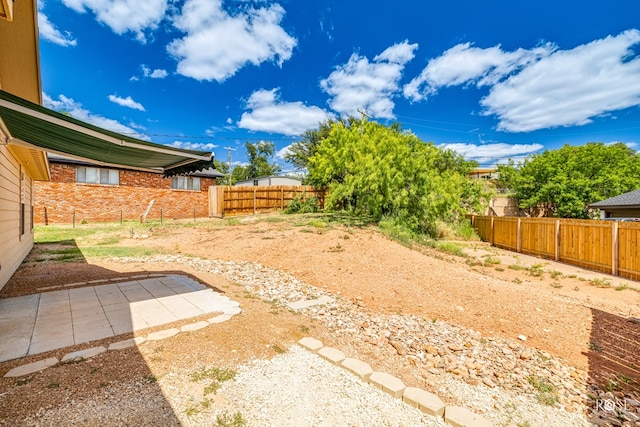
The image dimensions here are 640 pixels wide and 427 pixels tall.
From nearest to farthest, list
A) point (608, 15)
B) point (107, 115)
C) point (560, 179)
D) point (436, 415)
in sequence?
1. point (436, 415)
2. point (608, 15)
3. point (560, 179)
4. point (107, 115)

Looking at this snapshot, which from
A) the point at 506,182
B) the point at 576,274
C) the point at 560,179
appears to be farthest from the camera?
the point at 506,182

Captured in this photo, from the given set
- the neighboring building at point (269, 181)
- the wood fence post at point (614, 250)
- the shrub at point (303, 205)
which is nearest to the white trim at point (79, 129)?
the wood fence post at point (614, 250)

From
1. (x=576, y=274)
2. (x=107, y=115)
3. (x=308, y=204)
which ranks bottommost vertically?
(x=576, y=274)

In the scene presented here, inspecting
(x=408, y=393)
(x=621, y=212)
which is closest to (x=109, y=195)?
(x=408, y=393)

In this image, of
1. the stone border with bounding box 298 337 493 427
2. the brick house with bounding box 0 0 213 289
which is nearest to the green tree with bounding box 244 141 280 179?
the brick house with bounding box 0 0 213 289

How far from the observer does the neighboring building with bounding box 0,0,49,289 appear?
2.93 metres

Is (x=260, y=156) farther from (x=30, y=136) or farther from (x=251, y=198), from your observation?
(x=30, y=136)

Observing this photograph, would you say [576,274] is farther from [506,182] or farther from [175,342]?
[506,182]

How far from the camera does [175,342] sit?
3.07m

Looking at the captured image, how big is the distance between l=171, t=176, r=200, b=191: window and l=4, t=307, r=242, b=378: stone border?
691 inches

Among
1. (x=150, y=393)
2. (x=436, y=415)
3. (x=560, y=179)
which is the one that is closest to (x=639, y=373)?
(x=436, y=415)

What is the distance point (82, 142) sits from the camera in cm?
380

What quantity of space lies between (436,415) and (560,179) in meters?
23.5

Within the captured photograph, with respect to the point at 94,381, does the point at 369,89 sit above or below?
above
